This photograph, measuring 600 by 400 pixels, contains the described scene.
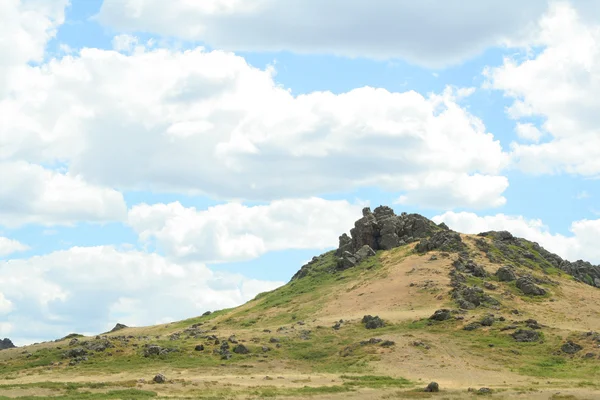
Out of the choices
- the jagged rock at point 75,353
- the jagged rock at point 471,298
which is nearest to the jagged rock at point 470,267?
the jagged rock at point 471,298

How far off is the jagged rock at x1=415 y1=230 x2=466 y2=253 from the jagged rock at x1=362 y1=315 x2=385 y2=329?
38565 millimetres

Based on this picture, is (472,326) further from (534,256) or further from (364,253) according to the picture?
(534,256)

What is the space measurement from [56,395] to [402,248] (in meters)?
98.7

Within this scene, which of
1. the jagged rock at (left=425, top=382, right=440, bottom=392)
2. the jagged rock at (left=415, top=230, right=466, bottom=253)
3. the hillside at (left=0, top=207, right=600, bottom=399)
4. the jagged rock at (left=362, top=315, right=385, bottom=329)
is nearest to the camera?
the jagged rock at (left=425, top=382, right=440, bottom=392)

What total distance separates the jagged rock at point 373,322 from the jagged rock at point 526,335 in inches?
785

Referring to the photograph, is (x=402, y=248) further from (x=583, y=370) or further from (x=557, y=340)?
(x=583, y=370)

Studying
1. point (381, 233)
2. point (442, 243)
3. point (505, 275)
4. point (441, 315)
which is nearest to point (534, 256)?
point (442, 243)

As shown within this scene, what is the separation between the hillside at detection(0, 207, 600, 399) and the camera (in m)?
73.4

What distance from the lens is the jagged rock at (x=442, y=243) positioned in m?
147

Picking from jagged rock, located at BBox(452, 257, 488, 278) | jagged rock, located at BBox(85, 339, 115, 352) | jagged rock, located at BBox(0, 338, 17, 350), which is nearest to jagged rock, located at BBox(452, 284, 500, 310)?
jagged rock, located at BBox(452, 257, 488, 278)

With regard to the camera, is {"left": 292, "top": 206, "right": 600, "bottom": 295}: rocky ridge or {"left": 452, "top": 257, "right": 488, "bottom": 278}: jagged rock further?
{"left": 292, "top": 206, "right": 600, "bottom": 295}: rocky ridge

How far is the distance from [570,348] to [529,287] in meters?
33.0

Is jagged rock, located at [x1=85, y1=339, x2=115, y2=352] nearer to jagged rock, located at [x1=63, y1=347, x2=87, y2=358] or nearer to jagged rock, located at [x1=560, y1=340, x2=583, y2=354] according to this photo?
jagged rock, located at [x1=63, y1=347, x2=87, y2=358]

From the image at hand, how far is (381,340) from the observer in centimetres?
9856
